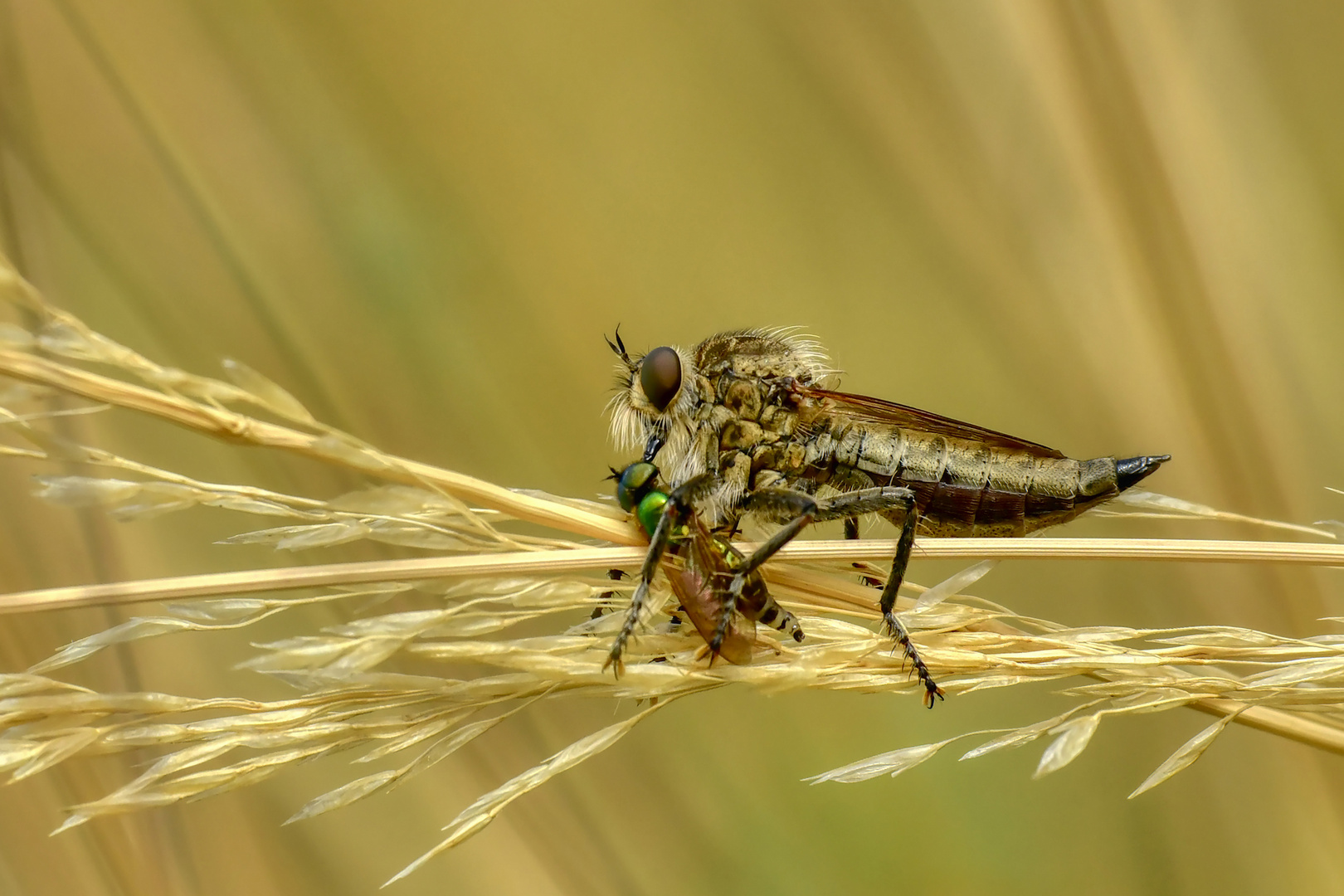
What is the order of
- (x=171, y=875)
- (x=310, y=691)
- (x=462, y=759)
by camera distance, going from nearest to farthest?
(x=310, y=691), (x=171, y=875), (x=462, y=759)

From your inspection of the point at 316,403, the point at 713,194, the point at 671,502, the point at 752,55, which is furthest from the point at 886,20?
the point at 316,403

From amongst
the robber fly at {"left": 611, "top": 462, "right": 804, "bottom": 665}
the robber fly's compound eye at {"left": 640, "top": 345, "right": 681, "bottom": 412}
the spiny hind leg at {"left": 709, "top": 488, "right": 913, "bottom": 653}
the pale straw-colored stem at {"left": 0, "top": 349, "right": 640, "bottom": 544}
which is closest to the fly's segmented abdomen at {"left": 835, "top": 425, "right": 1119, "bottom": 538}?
the spiny hind leg at {"left": 709, "top": 488, "right": 913, "bottom": 653}

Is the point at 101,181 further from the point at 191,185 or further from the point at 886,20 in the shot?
the point at 886,20

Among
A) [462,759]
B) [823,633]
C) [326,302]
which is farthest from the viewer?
[326,302]

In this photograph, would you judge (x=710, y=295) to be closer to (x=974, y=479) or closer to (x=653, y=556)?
(x=974, y=479)

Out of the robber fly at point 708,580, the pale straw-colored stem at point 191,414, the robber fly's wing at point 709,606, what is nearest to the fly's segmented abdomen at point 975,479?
the robber fly at point 708,580

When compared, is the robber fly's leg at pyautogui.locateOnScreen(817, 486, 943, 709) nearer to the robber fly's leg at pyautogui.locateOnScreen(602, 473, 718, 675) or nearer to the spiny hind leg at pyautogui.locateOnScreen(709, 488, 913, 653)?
the spiny hind leg at pyautogui.locateOnScreen(709, 488, 913, 653)
